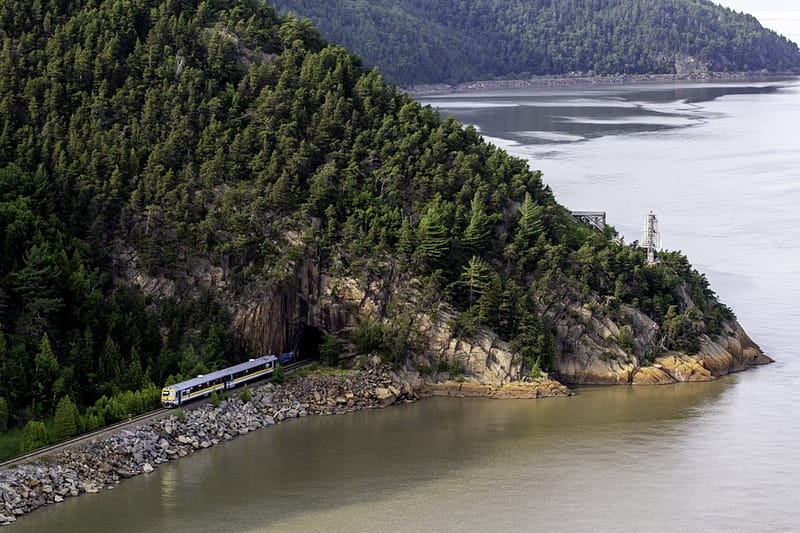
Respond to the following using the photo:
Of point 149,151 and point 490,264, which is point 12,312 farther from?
point 490,264

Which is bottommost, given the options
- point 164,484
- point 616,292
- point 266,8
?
point 164,484

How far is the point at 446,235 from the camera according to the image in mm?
63625

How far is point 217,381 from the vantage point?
183 feet

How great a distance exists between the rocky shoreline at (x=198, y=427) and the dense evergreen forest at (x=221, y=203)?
198 centimetres

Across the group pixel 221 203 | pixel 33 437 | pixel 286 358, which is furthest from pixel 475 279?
pixel 33 437

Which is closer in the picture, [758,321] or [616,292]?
[616,292]

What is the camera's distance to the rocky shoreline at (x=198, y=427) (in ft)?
149

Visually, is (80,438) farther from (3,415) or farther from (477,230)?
(477,230)

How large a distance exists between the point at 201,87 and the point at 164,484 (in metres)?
28.4

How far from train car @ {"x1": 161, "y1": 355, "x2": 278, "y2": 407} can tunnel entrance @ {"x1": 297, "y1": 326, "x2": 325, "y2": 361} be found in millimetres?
2715

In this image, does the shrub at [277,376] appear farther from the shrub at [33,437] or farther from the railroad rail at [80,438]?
the shrub at [33,437]

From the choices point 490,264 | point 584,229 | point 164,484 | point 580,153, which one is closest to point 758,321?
point 584,229

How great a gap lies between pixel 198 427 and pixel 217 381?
3715 millimetres

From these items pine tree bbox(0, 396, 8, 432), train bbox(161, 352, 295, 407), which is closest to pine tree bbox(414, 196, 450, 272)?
train bbox(161, 352, 295, 407)
